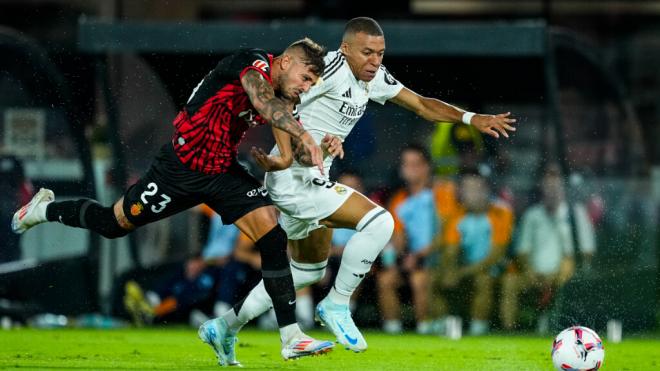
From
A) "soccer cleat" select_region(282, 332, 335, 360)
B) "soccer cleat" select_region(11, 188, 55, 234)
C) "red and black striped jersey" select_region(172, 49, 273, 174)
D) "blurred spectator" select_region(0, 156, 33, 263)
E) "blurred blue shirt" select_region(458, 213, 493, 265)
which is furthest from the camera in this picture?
"blurred blue shirt" select_region(458, 213, 493, 265)

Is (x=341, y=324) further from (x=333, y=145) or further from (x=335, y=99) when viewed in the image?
(x=335, y=99)

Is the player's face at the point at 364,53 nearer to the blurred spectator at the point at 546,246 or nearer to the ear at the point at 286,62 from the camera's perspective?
the ear at the point at 286,62

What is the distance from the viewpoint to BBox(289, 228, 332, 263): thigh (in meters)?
10.1

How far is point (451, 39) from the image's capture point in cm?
1443

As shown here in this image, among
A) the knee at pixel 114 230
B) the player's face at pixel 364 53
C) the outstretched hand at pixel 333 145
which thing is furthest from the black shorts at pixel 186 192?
the player's face at pixel 364 53

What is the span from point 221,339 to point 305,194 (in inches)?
45.6

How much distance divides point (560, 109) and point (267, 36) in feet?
11.8

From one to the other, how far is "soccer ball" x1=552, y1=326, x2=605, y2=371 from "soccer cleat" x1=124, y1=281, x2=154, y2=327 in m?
6.38

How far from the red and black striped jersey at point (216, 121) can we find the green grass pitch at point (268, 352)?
144 centimetres

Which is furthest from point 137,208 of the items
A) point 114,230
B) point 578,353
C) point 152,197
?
point 578,353

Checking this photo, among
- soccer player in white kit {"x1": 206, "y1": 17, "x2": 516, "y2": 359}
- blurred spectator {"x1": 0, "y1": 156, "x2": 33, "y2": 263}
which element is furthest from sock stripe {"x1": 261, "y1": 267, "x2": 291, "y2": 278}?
blurred spectator {"x1": 0, "y1": 156, "x2": 33, "y2": 263}

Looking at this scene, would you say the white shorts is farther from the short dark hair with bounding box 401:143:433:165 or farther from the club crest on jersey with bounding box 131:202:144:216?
the short dark hair with bounding box 401:143:433:165

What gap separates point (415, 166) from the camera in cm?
1430

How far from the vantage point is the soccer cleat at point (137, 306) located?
14578 mm
